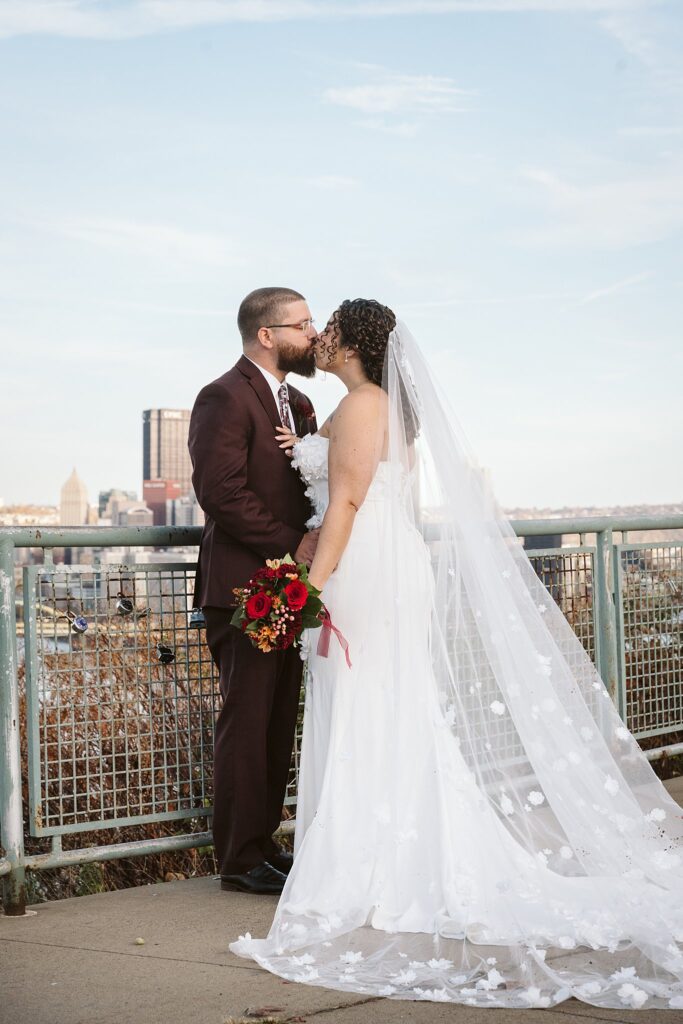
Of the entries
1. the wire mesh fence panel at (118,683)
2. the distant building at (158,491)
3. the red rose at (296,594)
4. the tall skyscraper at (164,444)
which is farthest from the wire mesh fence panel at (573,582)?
the tall skyscraper at (164,444)

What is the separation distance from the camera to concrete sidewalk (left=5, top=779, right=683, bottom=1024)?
3145 mm

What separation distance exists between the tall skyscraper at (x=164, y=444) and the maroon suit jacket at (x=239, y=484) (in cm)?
11659

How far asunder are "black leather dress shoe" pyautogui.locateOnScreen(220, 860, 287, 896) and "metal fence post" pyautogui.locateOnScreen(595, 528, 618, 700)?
8.36 ft

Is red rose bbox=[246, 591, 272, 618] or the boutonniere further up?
the boutonniere

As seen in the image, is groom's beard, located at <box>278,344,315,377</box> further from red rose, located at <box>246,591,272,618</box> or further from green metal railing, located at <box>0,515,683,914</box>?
red rose, located at <box>246,591,272,618</box>

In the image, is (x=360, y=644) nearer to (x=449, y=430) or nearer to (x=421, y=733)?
(x=421, y=733)

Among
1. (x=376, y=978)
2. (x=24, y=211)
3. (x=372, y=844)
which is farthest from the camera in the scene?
(x=24, y=211)

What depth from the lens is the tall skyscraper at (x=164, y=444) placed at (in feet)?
437

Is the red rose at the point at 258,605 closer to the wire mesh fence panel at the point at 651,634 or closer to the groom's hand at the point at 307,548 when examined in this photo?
the groom's hand at the point at 307,548

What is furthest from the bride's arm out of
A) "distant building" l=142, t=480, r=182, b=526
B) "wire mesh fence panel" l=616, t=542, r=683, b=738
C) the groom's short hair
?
"distant building" l=142, t=480, r=182, b=526

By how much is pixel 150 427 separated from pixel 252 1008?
501ft

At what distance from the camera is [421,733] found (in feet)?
13.9

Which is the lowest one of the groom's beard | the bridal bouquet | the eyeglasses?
the bridal bouquet

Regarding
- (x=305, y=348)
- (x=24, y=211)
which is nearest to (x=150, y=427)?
(x=24, y=211)
